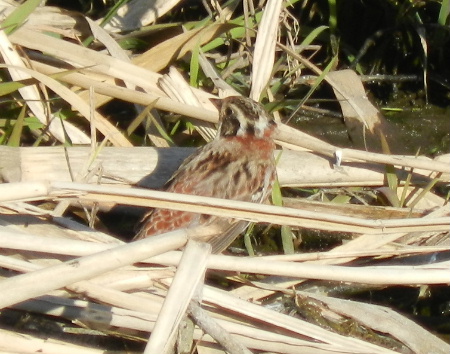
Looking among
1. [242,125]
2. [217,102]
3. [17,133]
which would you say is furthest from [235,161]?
[17,133]

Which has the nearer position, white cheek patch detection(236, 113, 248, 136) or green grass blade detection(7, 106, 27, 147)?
green grass blade detection(7, 106, 27, 147)

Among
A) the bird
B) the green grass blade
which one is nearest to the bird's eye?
the bird

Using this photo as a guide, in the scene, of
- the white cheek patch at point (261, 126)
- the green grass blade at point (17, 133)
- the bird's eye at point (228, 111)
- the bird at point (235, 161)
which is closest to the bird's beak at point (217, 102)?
the bird at point (235, 161)

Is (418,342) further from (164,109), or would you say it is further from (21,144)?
(21,144)

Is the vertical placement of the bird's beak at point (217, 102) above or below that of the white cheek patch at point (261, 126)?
above

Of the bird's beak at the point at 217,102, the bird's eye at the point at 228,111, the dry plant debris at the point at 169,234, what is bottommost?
the dry plant debris at the point at 169,234

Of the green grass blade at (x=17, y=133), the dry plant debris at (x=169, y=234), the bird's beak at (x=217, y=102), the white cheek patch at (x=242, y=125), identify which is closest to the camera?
the dry plant debris at (x=169, y=234)

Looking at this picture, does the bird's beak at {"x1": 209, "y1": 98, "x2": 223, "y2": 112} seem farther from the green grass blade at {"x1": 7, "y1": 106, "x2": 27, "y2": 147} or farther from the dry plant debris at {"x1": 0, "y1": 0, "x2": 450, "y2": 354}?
the green grass blade at {"x1": 7, "y1": 106, "x2": 27, "y2": 147}

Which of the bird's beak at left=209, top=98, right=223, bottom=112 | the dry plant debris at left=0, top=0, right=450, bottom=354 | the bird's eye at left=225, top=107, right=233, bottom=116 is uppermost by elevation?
the bird's beak at left=209, top=98, right=223, bottom=112

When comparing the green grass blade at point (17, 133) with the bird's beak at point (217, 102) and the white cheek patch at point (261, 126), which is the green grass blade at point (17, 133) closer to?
the bird's beak at point (217, 102)

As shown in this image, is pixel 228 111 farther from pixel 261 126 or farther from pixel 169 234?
pixel 169 234
